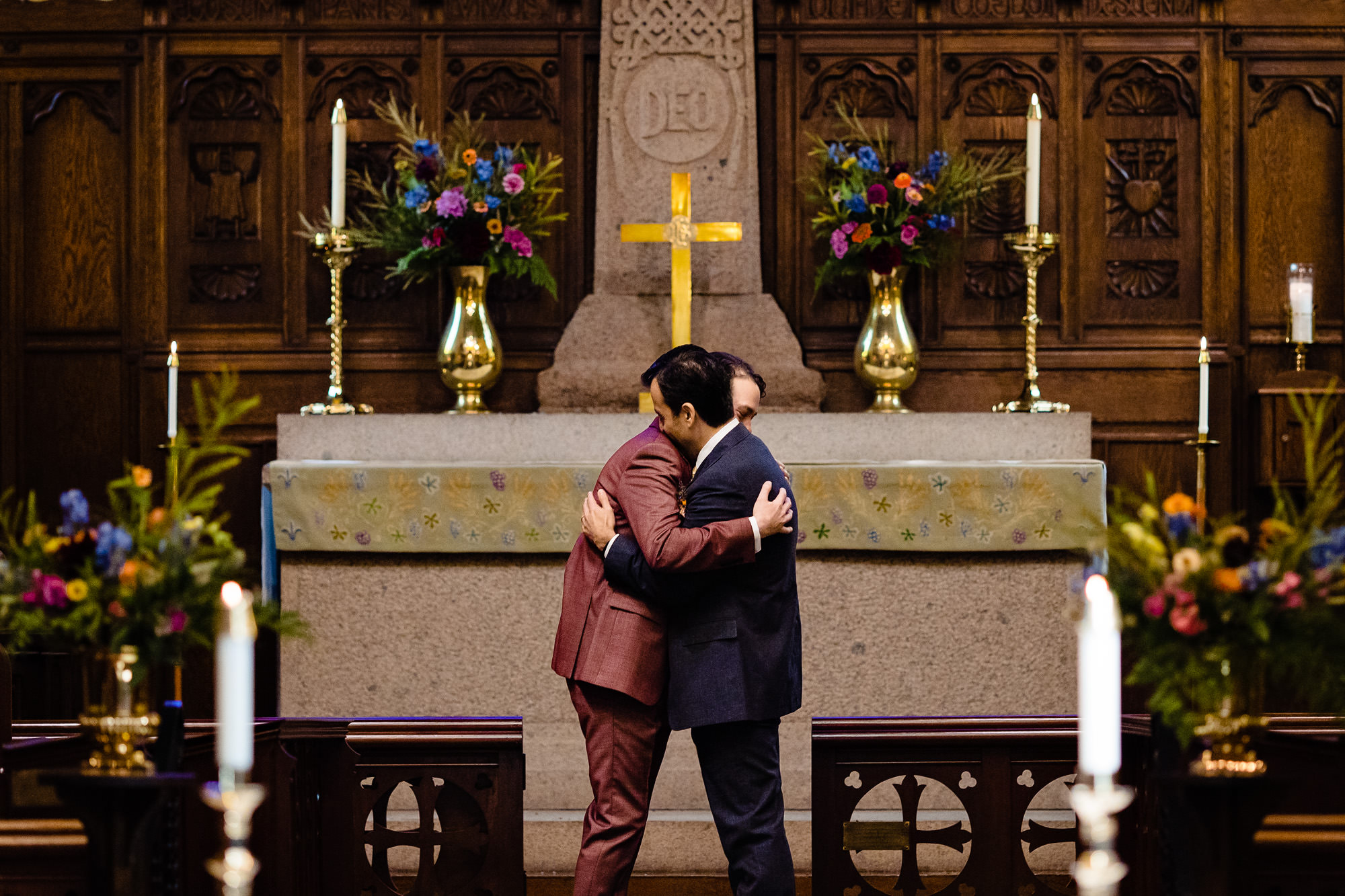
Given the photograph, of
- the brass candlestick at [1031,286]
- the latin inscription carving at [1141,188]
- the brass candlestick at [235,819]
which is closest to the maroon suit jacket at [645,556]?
the brass candlestick at [235,819]

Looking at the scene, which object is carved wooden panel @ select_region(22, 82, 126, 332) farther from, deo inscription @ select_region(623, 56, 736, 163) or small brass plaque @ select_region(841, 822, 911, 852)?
small brass plaque @ select_region(841, 822, 911, 852)

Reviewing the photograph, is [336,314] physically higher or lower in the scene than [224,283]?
lower

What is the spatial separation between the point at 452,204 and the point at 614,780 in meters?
2.62

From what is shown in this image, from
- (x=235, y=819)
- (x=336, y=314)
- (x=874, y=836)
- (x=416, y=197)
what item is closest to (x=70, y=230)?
(x=336, y=314)

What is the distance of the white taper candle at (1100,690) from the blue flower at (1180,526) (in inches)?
24.6

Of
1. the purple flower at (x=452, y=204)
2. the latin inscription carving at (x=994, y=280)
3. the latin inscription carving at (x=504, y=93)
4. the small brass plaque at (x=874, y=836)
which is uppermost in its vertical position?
the latin inscription carving at (x=504, y=93)

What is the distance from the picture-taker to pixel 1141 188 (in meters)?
5.61

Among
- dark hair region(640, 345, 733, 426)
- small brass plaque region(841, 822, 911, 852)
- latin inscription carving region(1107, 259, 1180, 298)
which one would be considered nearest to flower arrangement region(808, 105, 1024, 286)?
latin inscription carving region(1107, 259, 1180, 298)

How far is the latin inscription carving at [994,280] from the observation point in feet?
18.4

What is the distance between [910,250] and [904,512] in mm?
1254

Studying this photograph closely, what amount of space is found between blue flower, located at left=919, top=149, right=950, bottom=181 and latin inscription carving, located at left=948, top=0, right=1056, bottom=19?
0.91 meters

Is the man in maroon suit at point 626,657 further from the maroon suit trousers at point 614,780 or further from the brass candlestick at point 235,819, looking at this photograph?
the brass candlestick at point 235,819

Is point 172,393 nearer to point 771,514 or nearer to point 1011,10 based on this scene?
point 771,514

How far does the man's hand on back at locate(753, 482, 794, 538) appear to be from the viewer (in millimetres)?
2791
